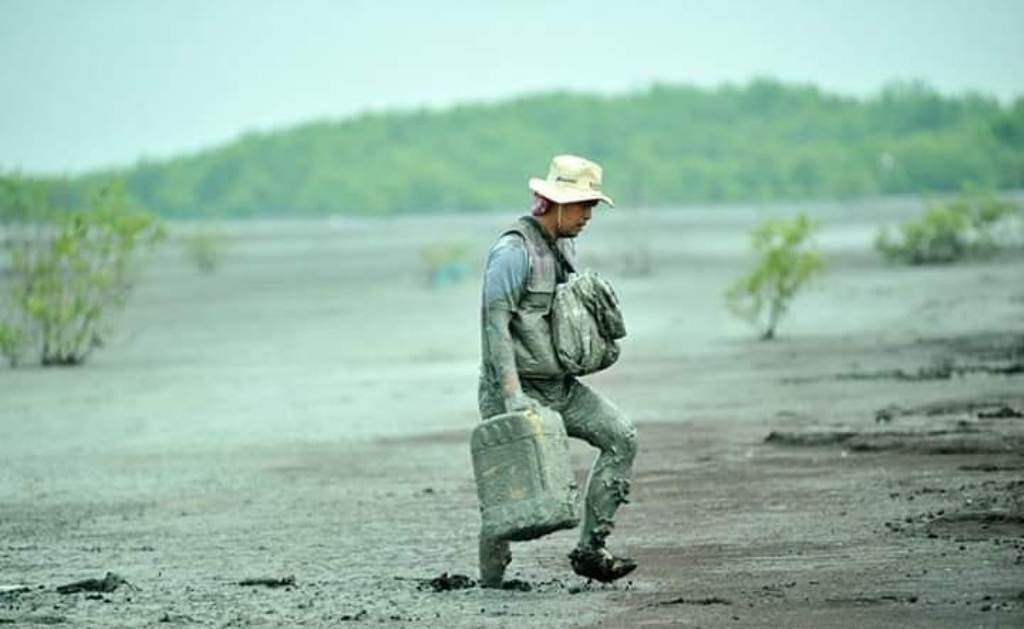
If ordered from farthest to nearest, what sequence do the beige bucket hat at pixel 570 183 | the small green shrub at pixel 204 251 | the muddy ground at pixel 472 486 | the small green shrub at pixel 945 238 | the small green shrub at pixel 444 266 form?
the small green shrub at pixel 204 251, the small green shrub at pixel 444 266, the small green shrub at pixel 945 238, the beige bucket hat at pixel 570 183, the muddy ground at pixel 472 486

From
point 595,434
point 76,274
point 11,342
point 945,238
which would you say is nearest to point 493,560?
point 595,434

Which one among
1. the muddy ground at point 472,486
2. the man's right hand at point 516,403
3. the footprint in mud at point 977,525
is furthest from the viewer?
the footprint in mud at point 977,525

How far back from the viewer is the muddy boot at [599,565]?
10.5 m

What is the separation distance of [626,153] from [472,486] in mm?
145153

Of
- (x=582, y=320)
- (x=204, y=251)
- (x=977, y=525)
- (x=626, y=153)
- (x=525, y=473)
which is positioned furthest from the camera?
(x=626, y=153)

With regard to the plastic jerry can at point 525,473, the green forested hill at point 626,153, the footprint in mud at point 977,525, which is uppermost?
the green forested hill at point 626,153

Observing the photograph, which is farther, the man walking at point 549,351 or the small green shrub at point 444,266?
the small green shrub at point 444,266

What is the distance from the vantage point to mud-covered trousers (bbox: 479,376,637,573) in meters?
10.6

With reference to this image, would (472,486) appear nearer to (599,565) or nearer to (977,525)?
(977,525)

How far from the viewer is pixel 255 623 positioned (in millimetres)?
9789

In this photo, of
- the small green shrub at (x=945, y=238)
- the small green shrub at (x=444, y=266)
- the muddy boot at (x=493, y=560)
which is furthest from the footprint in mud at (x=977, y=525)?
the small green shrub at (x=444, y=266)

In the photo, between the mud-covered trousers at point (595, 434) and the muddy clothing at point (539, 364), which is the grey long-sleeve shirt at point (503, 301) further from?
the mud-covered trousers at point (595, 434)

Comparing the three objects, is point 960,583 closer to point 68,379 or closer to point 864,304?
point 68,379

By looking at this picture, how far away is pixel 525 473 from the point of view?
33.5ft
